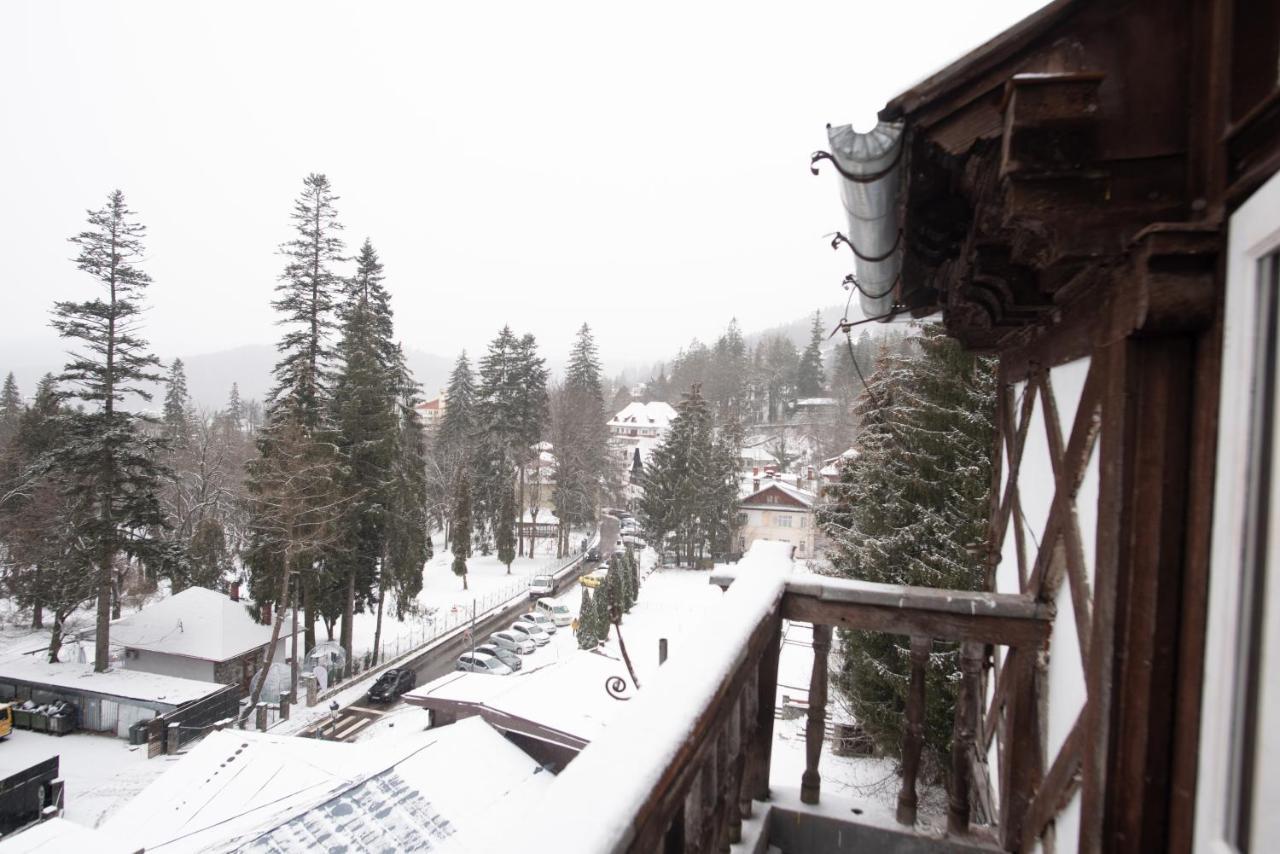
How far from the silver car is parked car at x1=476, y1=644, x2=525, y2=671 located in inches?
109

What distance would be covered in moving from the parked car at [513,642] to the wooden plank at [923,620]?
19.1 metres

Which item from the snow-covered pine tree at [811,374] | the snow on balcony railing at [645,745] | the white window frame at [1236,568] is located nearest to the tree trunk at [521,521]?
the snow on balcony railing at [645,745]

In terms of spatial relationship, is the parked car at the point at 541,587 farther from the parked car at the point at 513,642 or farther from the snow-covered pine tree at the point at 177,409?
the snow-covered pine tree at the point at 177,409

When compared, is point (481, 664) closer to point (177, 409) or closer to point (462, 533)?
point (462, 533)

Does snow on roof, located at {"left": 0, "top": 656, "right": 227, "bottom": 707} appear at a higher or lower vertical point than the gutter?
lower

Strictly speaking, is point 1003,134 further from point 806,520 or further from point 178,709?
point 806,520

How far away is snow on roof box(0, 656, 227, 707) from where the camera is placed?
Result: 52.2ft

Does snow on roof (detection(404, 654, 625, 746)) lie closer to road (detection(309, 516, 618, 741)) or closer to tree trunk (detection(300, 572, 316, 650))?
road (detection(309, 516, 618, 741))

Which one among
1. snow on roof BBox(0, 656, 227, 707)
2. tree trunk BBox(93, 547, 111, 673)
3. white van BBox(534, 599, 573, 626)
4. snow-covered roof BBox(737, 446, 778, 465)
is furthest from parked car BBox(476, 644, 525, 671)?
snow-covered roof BBox(737, 446, 778, 465)

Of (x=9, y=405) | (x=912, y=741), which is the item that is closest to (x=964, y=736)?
(x=912, y=741)

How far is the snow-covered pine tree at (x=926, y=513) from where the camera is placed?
9.06 meters

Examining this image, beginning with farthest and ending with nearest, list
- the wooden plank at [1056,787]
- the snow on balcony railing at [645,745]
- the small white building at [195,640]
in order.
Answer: the small white building at [195,640] < the wooden plank at [1056,787] < the snow on balcony railing at [645,745]

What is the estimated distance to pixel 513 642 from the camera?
2061 cm

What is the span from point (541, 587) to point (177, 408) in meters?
26.6
